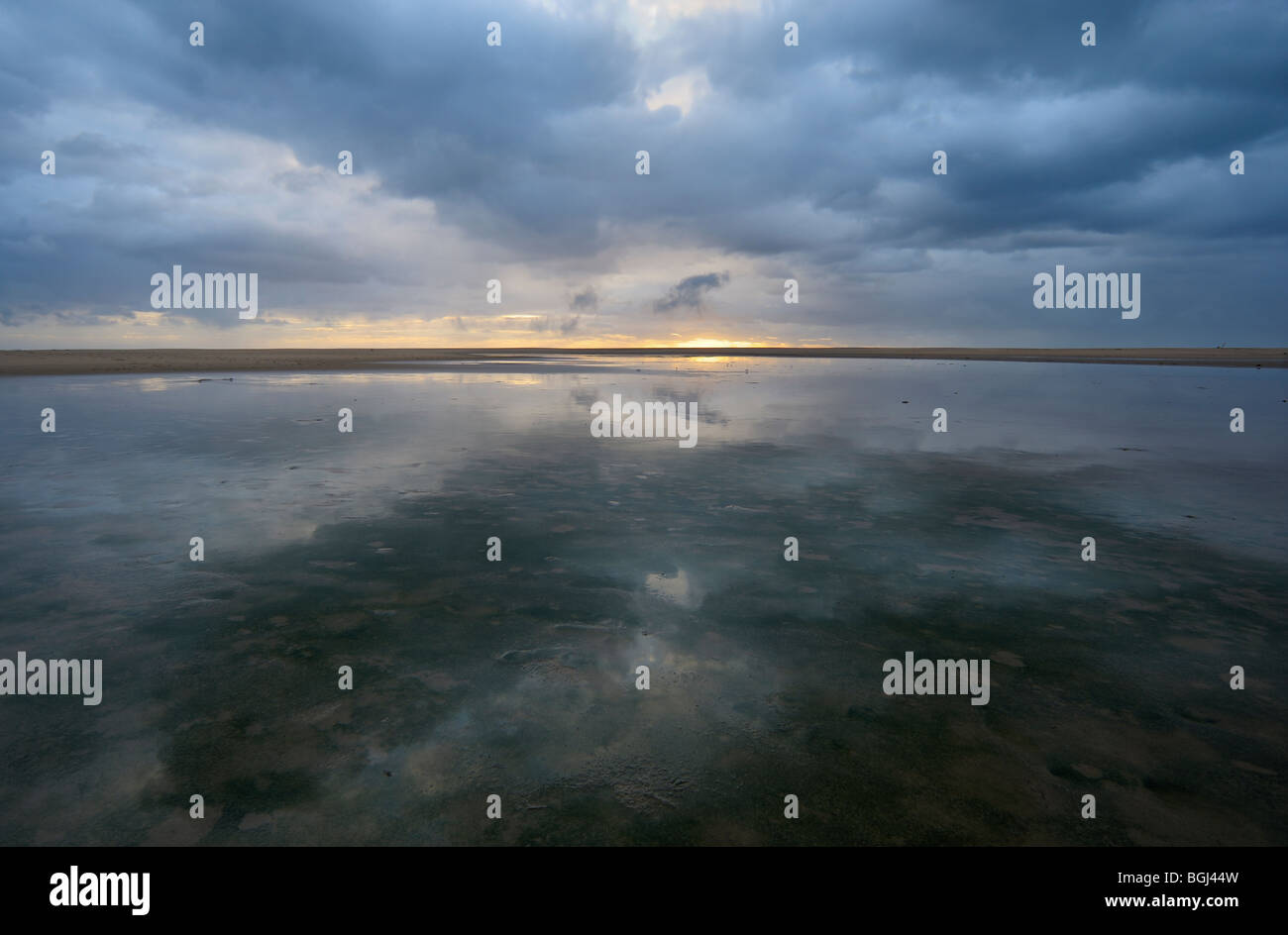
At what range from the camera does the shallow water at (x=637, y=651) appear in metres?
3.81

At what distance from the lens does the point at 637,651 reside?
5812 millimetres

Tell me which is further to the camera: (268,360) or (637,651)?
(268,360)

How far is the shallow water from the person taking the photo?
3.81 meters

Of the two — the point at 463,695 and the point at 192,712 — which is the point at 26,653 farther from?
the point at 463,695

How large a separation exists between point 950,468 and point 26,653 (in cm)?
1500

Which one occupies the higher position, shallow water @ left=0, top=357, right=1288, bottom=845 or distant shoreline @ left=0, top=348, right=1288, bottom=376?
distant shoreline @ left=0, top=348, right=1288, bottom=376

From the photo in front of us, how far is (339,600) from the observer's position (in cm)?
680

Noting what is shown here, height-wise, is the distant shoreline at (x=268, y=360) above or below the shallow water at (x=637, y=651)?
above

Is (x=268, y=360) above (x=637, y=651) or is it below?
above

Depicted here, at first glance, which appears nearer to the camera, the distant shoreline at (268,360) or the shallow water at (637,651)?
the shallow water at (637,651)

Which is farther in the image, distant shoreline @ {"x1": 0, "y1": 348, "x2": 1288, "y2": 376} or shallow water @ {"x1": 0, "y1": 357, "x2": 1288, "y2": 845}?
distant shoreline @ {"x1": 0, "y1": 348, "x2": 1288, "y2": 376}
